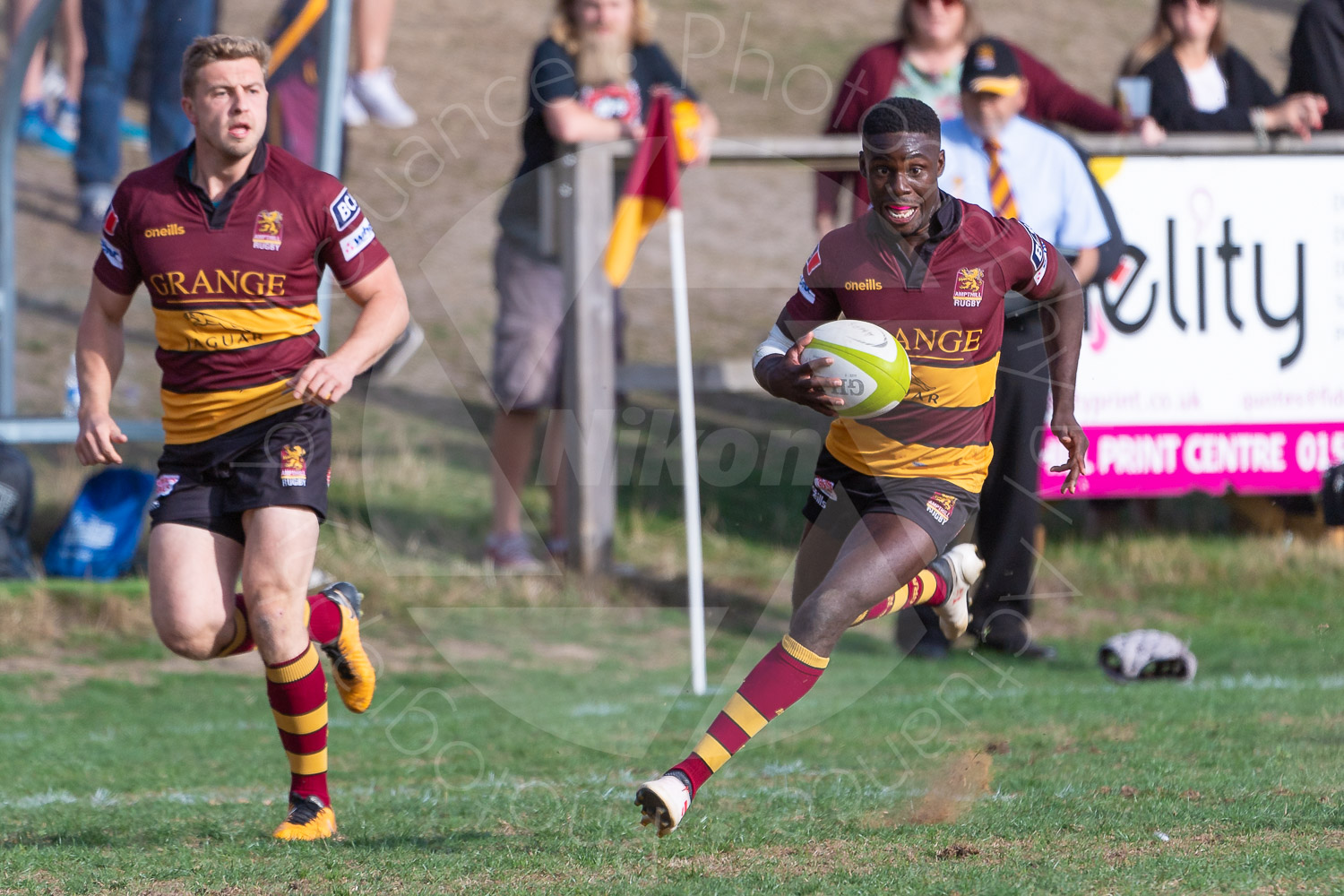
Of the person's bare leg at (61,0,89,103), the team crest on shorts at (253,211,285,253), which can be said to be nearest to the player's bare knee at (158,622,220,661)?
the team crest on shorts at (253,211,285,253)

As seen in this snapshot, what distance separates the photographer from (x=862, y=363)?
14.8 feet

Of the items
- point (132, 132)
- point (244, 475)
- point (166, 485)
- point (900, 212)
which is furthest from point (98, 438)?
point (132, 132)

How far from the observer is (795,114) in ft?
75.6

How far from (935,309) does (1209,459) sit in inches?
207

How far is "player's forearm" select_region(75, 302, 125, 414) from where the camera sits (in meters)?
5.21

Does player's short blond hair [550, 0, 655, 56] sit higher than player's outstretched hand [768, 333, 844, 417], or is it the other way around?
player's short blond hair [550, 0, 655, 56]

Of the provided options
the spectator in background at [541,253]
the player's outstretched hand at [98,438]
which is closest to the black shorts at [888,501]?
the player's outstretched hand at [98,438]

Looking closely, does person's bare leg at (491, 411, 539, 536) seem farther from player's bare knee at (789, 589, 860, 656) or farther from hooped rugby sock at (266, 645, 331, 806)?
player's bare knee at (789, 589, 860, 656)

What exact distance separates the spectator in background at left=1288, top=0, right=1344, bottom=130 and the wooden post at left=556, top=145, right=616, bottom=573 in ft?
14.1

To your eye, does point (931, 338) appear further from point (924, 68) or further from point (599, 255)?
point (599, 255)

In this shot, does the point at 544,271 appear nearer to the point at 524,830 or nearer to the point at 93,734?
the point at 93,734

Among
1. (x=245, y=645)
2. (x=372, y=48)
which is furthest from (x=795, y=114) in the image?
(x=245, y=645)

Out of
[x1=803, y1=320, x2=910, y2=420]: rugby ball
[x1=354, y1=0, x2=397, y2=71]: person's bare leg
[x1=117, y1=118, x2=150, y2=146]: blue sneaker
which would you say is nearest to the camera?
[x1=803, y1=320, x2=910, y2=420]: rugby ball

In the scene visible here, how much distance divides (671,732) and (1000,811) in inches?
92.1
